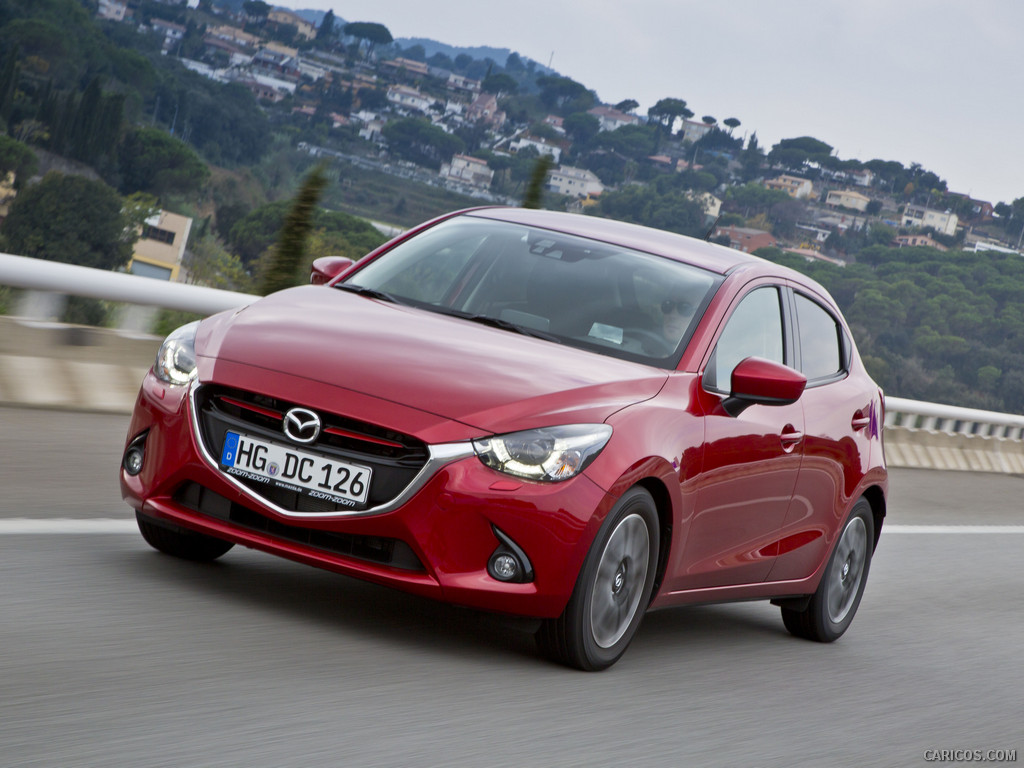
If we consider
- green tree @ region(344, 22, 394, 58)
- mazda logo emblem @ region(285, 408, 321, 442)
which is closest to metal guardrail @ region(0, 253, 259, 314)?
mazda logo emblem @ region(285, 408, 321, 442)

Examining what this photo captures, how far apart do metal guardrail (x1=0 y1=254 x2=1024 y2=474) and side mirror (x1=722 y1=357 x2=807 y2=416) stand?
15.9 feet

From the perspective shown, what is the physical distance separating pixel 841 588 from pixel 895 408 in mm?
11394

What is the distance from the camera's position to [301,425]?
4531 mm

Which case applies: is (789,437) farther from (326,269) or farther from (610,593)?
(326,269)

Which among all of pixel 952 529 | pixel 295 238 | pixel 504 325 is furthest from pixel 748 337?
pixel 295 238

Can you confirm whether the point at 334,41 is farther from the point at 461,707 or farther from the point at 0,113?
the point at 461,707

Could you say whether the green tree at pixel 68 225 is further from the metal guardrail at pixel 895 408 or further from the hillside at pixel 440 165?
the metal guardrail at pixel 895 408

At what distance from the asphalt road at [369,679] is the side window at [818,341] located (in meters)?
1.24

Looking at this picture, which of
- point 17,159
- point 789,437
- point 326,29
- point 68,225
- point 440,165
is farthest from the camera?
point 326,29

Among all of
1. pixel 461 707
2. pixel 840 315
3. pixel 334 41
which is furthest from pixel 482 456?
pixel 334 41

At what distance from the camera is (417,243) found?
633 centimetres

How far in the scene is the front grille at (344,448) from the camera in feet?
14.7

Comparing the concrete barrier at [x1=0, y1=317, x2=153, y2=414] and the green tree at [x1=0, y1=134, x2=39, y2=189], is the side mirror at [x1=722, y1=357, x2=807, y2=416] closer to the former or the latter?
the concrete barrier at [x1=0, y1=317, x2=153, y2=414]

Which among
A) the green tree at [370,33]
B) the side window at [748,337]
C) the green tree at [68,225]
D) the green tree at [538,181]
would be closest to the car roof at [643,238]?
the side window at [748,337]
